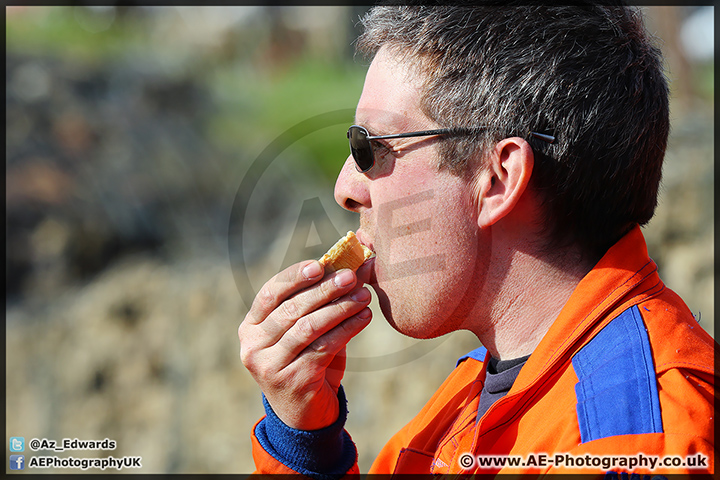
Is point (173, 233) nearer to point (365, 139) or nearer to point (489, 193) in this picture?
point (365, 139)

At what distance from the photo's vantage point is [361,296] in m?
2.42

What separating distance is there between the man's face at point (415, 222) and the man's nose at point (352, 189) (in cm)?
3

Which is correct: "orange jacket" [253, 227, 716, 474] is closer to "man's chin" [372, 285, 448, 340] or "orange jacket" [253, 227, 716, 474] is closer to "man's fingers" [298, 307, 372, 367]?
"man's chin" [372, 285, 448, 340]

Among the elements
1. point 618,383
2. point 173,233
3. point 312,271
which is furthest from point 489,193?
point 173,233

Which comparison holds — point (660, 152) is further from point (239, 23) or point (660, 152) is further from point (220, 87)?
point (239, 23)

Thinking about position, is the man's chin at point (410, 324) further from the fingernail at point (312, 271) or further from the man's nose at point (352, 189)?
the man's nose at point (352, 189)

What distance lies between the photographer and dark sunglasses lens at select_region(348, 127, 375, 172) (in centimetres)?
244

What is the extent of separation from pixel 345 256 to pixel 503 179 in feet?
2.27

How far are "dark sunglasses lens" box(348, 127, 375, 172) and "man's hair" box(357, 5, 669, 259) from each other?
0.28 m

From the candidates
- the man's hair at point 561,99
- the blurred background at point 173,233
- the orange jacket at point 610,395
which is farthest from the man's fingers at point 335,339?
the blurred background at point 173,233

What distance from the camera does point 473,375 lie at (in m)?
2.66

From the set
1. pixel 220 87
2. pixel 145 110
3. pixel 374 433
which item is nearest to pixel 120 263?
pixel 145 110

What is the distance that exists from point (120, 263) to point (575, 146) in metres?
11.0

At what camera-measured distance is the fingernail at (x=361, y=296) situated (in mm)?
2402
